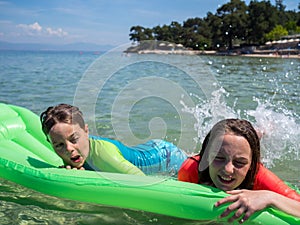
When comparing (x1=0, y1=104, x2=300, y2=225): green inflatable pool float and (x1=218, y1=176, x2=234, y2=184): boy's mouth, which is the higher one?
(x1=218, y1=176, x2=234, y2=184): boy's mouth

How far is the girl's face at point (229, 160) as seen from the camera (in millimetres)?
2121

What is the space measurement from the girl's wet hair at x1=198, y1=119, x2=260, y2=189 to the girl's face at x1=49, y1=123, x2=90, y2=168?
0.88 meters

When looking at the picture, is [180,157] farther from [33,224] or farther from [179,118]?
[179,118]

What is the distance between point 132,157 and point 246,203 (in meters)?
1.50

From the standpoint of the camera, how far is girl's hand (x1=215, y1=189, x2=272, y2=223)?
2.02 meters

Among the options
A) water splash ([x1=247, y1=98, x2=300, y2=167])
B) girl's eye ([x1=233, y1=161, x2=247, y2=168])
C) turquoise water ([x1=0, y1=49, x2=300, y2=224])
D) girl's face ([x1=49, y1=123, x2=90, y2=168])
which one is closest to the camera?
girl's eye ([x1=233, y1=161, x2=247, y2=168])

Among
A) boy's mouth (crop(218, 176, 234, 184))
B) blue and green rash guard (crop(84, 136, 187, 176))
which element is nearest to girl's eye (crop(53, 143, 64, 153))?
blue and green rash guard (crop(84, 136, 187, 176))

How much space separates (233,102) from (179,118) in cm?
190

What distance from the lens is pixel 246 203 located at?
2.04 metres

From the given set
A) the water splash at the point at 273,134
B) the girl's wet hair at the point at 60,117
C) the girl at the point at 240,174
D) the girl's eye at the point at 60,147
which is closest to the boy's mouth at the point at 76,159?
the girl's eye at the point at 60,147

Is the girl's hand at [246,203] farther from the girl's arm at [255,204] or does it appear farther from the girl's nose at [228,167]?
the girl's nose at [228,167]

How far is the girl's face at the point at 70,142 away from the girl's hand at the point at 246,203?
3.78 ft

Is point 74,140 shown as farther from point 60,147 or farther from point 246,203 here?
point 246,203

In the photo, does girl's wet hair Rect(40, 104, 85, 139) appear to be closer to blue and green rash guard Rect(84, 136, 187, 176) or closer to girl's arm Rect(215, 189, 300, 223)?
blue and green rash guard Rect(84, 136, 187, 176)
